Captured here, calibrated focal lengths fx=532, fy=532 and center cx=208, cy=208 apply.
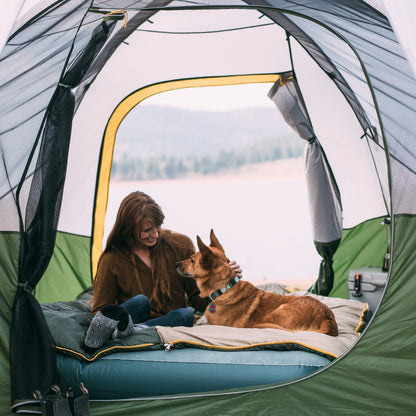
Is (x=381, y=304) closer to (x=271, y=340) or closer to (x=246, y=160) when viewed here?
(x=271, y=340)

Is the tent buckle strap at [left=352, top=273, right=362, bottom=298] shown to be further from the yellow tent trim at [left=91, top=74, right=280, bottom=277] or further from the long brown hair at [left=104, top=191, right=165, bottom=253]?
the yellow tent trim at [left=91, top=74, right=280, bottom=277]

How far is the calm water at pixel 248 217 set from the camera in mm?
12617

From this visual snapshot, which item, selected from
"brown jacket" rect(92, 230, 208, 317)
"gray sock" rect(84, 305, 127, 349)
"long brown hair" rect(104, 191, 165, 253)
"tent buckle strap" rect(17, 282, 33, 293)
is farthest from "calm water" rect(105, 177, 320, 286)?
"tent buckle strap" rect(17, 282, 33, 293)

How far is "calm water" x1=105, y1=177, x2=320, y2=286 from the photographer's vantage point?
1262 cm

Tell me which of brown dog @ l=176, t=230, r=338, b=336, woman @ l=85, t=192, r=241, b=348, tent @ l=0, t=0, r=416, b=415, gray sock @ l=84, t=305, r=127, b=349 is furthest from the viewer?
woman @ l=85, t=192, r=241, b=348

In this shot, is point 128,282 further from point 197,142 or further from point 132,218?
point 197,142

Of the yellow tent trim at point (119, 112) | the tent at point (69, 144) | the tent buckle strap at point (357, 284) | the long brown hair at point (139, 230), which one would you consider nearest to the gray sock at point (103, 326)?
the tent at point (69, 144)

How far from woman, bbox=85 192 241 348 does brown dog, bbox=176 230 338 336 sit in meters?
0.12

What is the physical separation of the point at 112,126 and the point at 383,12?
9.39ft

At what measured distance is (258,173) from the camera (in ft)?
60.3

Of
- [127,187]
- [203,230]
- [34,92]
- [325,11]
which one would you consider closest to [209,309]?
[34,92]

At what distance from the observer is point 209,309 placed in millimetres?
3607

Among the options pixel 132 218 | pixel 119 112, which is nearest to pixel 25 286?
pixel 132 218

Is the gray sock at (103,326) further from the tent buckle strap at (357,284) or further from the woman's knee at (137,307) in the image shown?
the tent buckle strap at (357,284)
